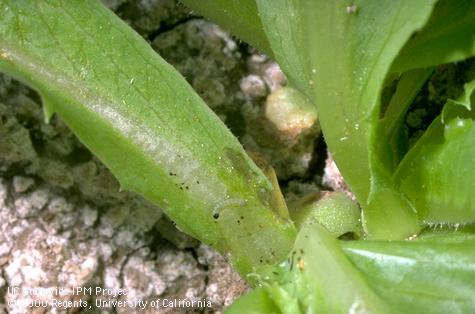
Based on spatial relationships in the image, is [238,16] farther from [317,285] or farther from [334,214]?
[317,285]

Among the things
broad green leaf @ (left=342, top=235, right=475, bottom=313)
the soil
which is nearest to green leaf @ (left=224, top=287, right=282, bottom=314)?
broad green leaf @ (left=342, top=235, right=475, bottom=313)

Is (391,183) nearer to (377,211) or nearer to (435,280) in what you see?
(377,211)

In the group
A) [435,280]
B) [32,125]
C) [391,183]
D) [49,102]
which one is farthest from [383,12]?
[32,125]

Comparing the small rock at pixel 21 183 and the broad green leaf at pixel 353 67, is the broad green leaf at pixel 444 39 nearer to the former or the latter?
the broad green leaf at pixel 353 67

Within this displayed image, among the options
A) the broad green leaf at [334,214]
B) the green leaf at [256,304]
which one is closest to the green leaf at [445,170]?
the broad green leaf at [334,214]

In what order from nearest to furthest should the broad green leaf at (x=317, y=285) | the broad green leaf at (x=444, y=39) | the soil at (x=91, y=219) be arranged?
the broad green leaf at (x=317, y=285) < the broad green leaf at (x=444, y=39) < the soil at (x=91, y=219)
